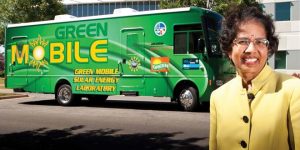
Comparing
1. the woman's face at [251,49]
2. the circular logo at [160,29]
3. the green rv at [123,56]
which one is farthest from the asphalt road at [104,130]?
the woman's face at [251,49]

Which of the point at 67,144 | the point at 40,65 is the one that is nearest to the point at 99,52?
the point at 40,65

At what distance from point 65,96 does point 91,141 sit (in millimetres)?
8107

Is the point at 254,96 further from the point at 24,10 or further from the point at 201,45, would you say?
the point at 24,10

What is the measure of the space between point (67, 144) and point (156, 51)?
251 inches

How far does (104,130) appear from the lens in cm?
998

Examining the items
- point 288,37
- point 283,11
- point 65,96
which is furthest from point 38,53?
point 283,11

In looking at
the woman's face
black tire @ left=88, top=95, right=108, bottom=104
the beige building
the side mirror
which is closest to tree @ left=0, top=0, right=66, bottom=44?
the beige building

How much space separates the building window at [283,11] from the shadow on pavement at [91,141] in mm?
31881

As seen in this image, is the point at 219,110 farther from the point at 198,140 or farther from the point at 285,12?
the point at 285,12

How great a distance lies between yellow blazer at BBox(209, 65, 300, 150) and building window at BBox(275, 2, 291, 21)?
38.3 metres

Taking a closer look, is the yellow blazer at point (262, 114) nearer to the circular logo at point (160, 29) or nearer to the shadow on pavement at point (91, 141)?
the shadow on pavement at point (91, 141)

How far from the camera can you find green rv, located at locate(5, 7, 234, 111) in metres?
13.2

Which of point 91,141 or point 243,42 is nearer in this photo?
point 243,42

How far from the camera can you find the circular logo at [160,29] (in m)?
13.8
